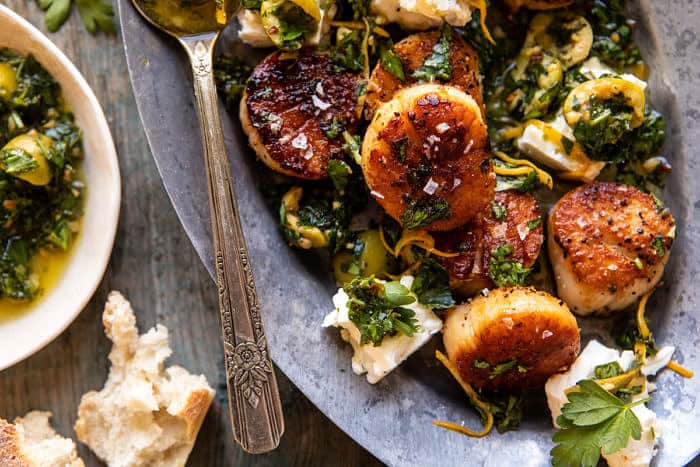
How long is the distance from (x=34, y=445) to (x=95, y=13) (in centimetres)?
191

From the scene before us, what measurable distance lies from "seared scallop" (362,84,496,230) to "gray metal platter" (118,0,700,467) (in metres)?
0.53

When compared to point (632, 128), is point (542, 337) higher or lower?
lower

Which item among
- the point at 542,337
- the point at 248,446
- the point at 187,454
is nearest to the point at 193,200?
the point at 248,446

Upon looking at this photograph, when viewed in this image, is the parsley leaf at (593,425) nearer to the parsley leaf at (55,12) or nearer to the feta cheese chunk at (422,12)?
the feta cheese chunk at (422,12)

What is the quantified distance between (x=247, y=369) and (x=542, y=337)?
1126 mm

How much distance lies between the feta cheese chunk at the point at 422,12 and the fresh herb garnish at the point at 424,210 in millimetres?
722

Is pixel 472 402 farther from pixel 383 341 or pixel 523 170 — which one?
pixel 523 170

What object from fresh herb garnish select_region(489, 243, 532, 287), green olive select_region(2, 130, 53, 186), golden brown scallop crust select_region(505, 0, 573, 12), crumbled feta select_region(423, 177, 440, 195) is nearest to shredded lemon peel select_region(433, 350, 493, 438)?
fresh herb garnish select_region(489, 243, 532, 287)

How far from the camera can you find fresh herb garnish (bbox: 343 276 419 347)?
2693 millimetres

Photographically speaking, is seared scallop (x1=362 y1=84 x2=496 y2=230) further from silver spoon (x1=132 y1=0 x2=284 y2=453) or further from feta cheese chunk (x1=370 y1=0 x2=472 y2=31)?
silver spoon (x1=132 y1=0 x2=284 y2=453)

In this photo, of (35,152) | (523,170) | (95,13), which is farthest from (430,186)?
(95,13)

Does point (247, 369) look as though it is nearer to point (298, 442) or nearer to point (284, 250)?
point (284, 250)

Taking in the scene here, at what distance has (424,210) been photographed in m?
2.70

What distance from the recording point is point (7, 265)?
3068 millimetres
